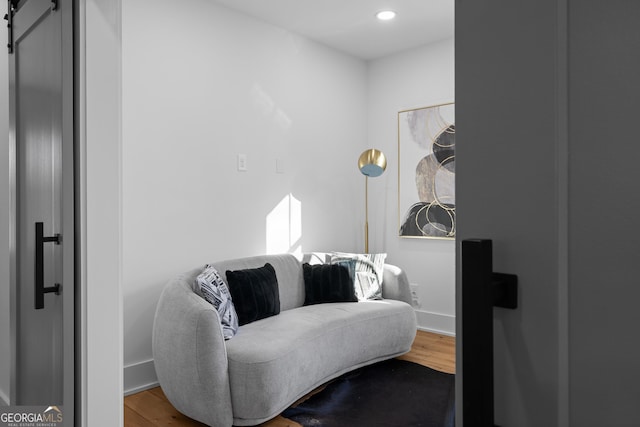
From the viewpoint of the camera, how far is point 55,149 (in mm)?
1726

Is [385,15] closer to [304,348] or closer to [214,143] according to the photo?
[214,143]

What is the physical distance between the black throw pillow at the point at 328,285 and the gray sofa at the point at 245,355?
322 millimetres

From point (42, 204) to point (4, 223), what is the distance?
0.91 meters

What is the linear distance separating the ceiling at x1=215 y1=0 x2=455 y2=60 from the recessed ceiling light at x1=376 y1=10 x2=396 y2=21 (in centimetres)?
4

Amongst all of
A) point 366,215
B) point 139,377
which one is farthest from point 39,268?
point 366,215

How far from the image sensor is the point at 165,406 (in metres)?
2.64

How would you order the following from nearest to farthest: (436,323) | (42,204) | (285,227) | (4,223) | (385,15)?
(42,204) < (4,223) < (385,15) < (285,227) < (436,323)

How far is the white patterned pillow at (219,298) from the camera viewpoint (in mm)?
2535

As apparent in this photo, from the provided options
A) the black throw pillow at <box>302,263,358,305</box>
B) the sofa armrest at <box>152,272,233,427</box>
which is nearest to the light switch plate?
the black throw pillow at <box>302,263,358,305</box>

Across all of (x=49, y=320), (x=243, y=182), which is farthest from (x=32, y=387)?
(x=243, y=182)

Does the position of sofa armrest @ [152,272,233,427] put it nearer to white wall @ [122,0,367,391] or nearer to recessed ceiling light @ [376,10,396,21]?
white wall @ [122,0,367,391]

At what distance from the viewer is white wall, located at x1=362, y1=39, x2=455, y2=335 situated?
4.13m

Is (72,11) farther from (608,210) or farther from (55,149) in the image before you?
(608,210)

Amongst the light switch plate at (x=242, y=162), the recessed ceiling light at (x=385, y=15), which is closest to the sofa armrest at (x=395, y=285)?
the light switch plate at (x=242, y=162)
